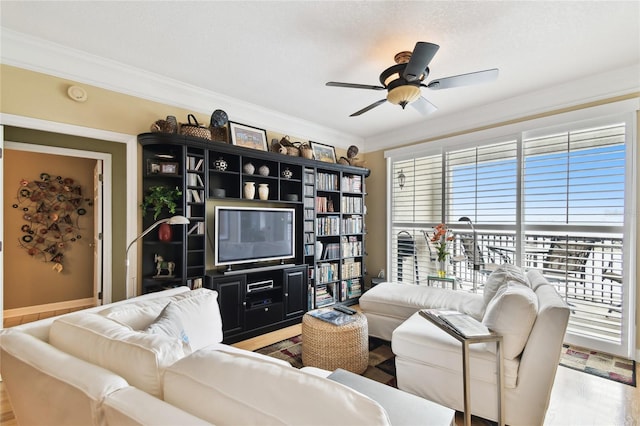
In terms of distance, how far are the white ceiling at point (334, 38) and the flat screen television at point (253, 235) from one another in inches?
54.6

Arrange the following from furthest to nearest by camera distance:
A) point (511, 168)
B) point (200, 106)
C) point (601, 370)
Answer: point (511, 168)
point (200, 106)
point (601, 370)

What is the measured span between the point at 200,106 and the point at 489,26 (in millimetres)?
2791

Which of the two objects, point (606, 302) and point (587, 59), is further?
point (606, 302)

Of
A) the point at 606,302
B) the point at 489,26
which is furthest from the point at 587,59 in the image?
the point at 606,302

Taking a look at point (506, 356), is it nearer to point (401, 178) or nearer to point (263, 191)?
point (263, 191)

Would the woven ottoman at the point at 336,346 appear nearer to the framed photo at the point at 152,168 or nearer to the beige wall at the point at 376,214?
the framed photo at the point at 152,168

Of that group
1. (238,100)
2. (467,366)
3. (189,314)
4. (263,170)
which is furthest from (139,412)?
(238,100)

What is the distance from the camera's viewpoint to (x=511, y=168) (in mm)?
3430

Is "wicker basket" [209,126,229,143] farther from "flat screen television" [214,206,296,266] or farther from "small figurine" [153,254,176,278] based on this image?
"small figurine" [153,254,176,278]

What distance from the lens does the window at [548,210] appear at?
2.78 metres

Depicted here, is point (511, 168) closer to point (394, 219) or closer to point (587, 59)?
point (587, 59)

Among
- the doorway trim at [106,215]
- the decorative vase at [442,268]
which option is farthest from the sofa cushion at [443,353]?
the doorway trim at [106,215]

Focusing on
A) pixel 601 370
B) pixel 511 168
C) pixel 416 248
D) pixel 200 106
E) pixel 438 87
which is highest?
pixel 200 106

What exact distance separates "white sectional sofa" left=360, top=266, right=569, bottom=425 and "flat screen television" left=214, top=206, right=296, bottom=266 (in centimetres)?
186
